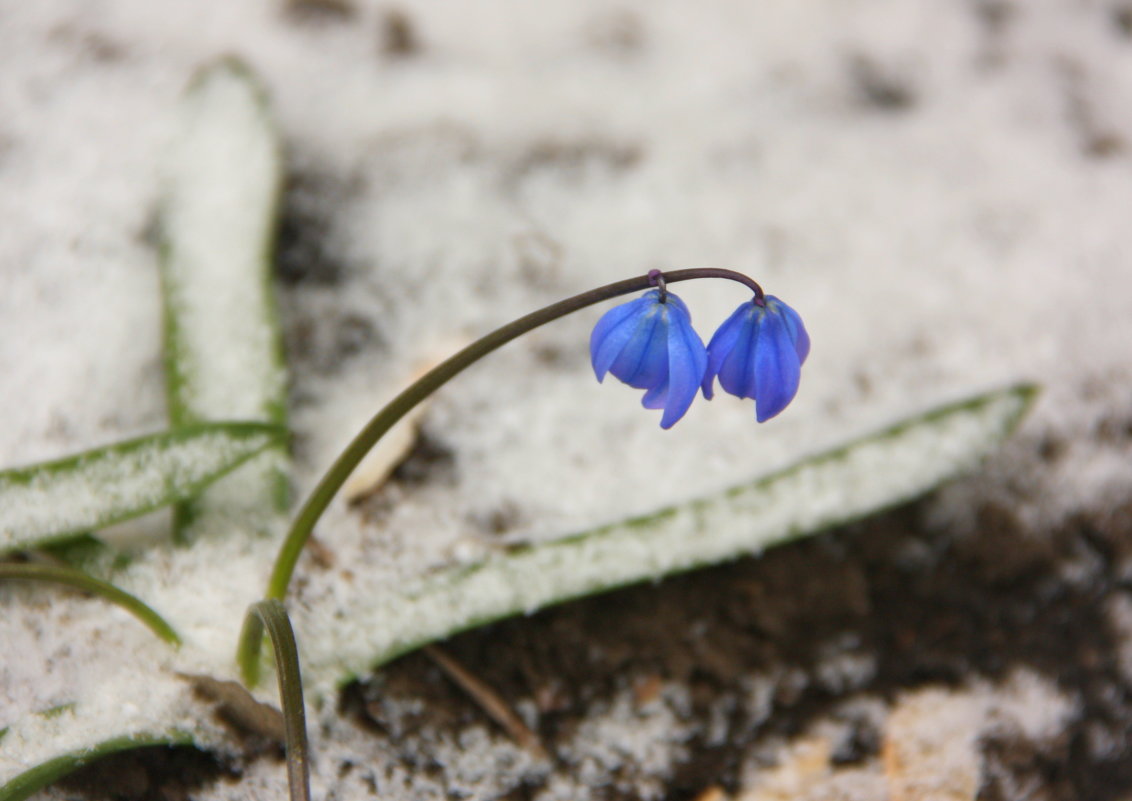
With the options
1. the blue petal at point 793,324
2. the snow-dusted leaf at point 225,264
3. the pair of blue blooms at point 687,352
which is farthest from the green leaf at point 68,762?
the blue petal at point 793,324

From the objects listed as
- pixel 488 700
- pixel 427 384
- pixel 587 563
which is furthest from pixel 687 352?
pixel 488 700

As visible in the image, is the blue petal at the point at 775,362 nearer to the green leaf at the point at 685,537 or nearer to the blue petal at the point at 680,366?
the blue petal at the point at 680,366

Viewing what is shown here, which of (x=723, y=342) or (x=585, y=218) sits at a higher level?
(x=585, y=218)

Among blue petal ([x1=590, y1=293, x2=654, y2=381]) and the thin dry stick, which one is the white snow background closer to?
the thin dry stick

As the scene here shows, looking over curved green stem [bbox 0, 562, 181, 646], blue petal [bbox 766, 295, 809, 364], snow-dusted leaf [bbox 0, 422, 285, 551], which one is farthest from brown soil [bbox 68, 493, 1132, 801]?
blue petal [bbox 766, 295, 809, 364]

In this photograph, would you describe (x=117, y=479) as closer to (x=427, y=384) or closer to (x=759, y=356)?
(x=427, y=384)

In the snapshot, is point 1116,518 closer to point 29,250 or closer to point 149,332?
point 149,332

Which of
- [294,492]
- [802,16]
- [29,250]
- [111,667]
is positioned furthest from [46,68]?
[802,16]
